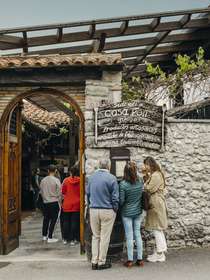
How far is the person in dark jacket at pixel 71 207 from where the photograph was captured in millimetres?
11055

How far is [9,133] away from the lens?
1040cm

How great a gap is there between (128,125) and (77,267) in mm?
2749

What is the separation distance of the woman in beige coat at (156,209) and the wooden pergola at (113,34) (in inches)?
140

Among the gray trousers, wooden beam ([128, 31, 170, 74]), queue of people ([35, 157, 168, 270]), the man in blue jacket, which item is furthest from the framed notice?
wooden beam ([128, 31, 170, 74])

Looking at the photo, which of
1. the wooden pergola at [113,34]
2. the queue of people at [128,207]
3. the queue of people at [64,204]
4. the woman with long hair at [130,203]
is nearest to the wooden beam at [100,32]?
the wooden pergola at [113,34]

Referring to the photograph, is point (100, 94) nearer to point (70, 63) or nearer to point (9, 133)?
point (70, 63)

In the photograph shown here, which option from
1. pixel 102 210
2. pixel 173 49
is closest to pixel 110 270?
pixel 102 210

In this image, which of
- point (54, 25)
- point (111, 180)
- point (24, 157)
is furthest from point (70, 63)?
point (24, 157)

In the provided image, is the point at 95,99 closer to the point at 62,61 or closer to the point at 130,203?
the point at 62,61

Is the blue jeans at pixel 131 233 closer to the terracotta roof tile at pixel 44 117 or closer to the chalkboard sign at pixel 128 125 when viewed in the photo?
the chalkboard sign at pixel 128 125

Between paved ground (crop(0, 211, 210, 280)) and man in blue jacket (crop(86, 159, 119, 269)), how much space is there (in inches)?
12.1

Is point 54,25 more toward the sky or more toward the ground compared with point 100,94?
more toward the sky

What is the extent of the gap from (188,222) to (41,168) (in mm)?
9900

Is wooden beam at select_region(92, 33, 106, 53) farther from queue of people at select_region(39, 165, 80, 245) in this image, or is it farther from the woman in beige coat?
the woman in beige coat
